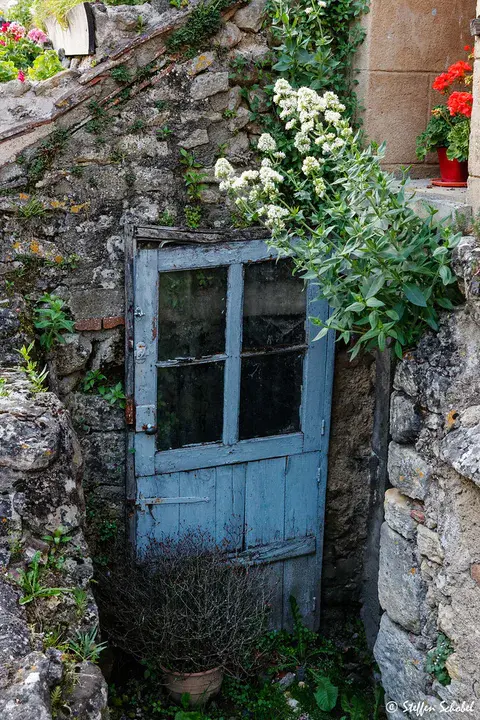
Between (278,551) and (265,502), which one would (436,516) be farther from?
(278,551)

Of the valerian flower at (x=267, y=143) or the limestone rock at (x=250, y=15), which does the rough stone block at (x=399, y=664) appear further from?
the limestone rock at (x=250, y=15)

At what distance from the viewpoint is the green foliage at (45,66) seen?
4.27 meters

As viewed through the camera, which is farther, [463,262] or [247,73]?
[247,73]

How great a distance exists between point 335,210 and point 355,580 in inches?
110

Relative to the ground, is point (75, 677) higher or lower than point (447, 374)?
lower

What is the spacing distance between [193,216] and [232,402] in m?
1.05

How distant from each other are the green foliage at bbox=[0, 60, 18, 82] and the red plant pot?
7.64ft

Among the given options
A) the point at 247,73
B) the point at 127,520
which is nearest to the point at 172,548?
the point at 127,520

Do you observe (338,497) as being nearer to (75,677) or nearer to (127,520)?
(127,520)

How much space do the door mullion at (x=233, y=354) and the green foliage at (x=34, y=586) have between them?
1.78m

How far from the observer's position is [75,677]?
2.59 metres

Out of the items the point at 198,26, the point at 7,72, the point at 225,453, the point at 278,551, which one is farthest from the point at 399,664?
the point at 7,72

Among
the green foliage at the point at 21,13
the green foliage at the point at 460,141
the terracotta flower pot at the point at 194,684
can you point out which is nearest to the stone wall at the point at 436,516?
the green foliage at the point at 460,141

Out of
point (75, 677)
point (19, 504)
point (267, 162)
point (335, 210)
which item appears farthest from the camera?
point (267, 162)
